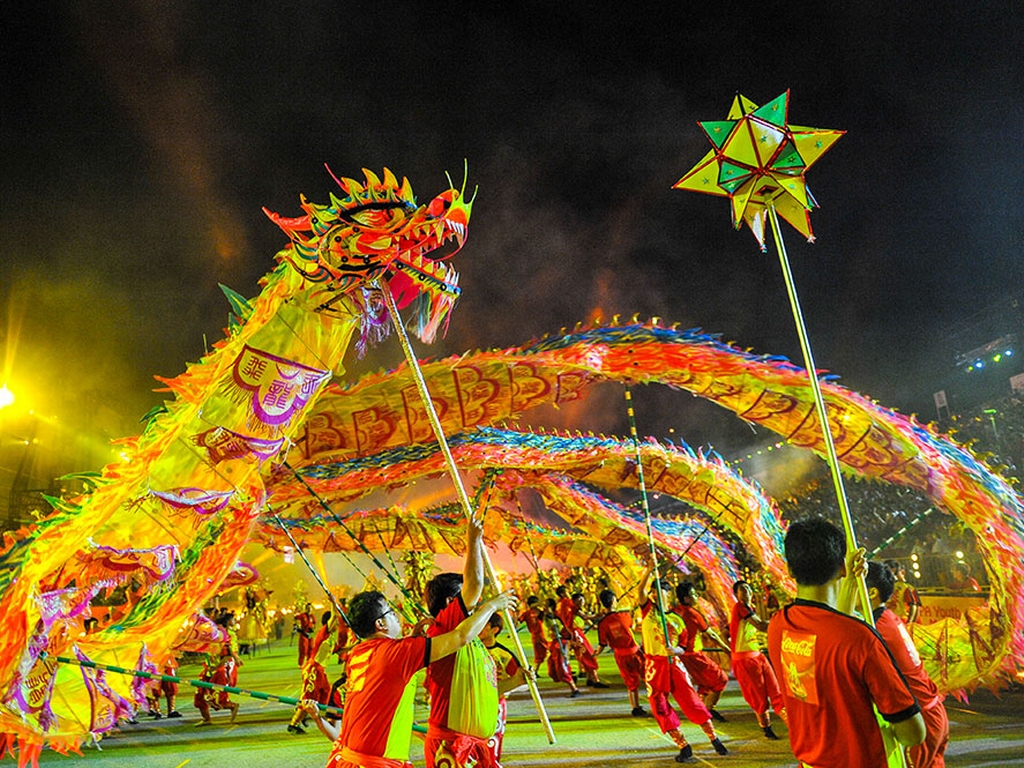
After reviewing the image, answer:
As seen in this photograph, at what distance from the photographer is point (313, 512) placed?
10844 mm

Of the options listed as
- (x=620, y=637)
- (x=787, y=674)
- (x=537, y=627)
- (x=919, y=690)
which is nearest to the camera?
(x=787, y=674)

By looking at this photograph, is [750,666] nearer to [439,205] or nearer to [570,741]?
[570,741]

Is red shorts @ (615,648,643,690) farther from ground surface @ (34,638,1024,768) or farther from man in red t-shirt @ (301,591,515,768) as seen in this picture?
man in red t-shirt @ (301,591,515,768)

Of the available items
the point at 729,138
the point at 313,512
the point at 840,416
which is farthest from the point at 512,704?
the point at 729,138

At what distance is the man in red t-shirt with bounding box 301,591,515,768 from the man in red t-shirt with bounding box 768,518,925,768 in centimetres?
125

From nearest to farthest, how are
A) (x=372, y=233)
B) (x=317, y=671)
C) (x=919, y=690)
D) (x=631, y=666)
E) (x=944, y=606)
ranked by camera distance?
(x=919, y=690) < (x=372, y=233) < (x=944, y=606) < (x=317, y=671) < (x=631, y=666)

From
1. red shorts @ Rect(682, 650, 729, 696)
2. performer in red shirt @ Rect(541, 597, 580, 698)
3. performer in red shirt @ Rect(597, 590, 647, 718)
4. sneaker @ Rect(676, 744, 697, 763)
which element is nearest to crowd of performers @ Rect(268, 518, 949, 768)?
sneaker @ Rect(676, 744, 697, 763)

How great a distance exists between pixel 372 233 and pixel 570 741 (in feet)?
19.8

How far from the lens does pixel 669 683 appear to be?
695 centimetres

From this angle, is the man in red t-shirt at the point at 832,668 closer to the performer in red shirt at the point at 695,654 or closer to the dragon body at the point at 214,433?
the dragon body at the point at 214,433

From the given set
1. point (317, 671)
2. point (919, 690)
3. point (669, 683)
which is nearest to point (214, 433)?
point (919, 690)

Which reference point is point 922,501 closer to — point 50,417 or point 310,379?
point 310,379

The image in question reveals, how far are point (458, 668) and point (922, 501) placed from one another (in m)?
20.6

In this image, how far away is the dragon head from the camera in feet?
13.7
